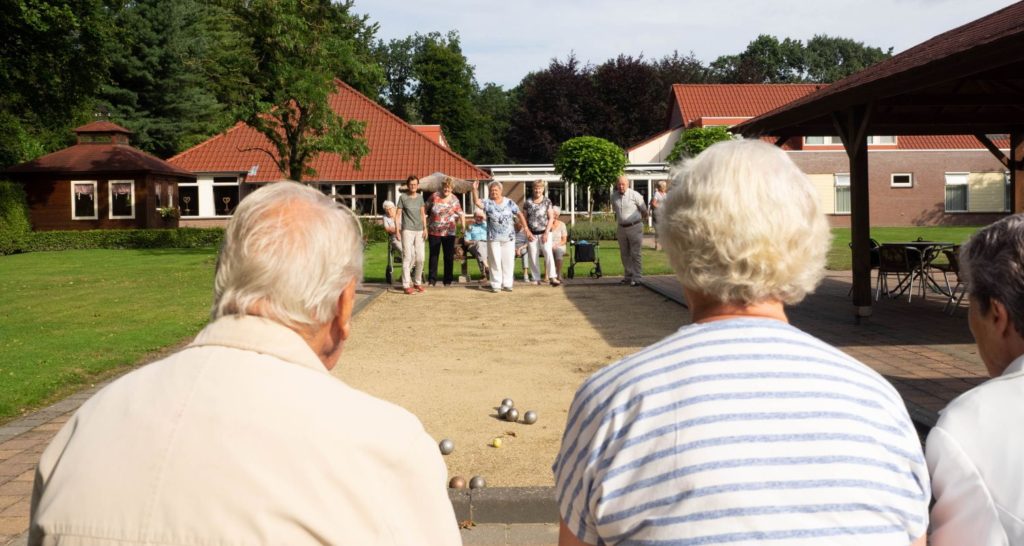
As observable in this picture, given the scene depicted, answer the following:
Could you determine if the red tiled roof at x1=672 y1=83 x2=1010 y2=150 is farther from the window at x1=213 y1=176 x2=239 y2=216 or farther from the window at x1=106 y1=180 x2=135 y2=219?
the window at x1=106 y1=180 x2=135 y2=219

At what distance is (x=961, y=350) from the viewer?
30.3ft

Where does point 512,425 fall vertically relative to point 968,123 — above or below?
below

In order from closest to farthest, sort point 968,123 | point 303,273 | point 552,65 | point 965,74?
point 303,273 < point 965,74 < point 968,123 < point 552,65

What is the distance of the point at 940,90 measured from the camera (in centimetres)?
1277

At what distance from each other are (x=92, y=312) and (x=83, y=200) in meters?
29.7

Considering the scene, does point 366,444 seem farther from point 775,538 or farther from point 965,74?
point 965,74

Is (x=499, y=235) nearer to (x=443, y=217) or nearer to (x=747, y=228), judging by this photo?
(x=443, y=217)

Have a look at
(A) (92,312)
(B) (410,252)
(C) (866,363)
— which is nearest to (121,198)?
(A) (92,312)

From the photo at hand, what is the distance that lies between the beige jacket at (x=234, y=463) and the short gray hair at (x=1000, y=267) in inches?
54.3

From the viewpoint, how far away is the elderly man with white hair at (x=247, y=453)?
1.58 meters

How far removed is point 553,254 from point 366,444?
15.5m

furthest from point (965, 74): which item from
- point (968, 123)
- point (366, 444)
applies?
point (366, 444)

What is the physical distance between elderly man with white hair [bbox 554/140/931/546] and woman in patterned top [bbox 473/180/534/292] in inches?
549

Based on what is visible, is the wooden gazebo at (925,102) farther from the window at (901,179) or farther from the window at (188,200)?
the window at (188,200)
